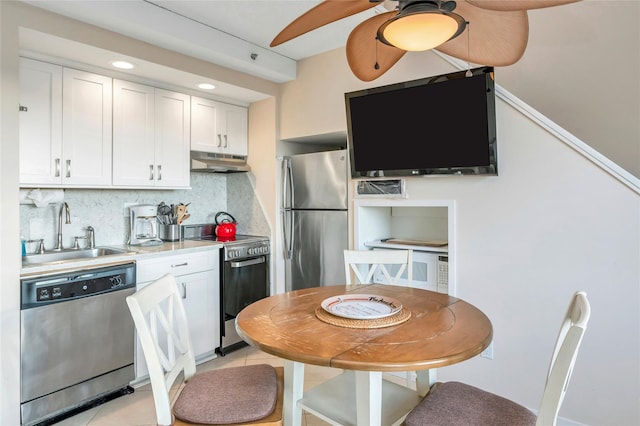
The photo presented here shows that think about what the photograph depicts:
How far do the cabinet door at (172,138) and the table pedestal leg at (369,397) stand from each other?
2573 mm

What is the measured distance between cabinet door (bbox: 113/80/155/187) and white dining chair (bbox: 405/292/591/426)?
2.69m

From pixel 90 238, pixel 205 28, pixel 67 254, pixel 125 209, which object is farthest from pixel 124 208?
pixel 205 28

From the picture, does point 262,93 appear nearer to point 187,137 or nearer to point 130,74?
point 187,137

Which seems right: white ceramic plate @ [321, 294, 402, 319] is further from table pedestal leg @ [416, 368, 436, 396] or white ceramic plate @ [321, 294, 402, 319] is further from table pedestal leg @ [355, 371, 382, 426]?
table pedestal leg @ [416, 368, 436, 396]

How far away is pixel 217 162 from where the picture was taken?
144 inches

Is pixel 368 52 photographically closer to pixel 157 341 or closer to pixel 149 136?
pixel 157 341

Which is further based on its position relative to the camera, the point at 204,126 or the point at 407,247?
the point at 204,126

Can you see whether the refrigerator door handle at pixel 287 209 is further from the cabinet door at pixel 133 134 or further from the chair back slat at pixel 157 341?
the chair back slat at pixel 157 341

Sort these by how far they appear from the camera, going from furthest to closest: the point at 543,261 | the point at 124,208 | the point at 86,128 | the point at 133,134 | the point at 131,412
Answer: the point at 124,208 < the point at 133,134 < the point at 86,128 < the point at 131,412 < the point at 543,261

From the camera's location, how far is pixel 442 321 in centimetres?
161

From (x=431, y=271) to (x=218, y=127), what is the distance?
2389mm

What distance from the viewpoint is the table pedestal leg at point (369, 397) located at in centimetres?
140

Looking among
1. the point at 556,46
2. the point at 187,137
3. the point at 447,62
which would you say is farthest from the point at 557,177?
the point at 187,137

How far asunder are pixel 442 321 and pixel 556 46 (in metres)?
2.50
